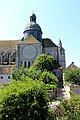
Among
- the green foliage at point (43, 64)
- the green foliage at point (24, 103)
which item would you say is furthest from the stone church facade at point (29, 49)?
the green foliage at point (24, 103)

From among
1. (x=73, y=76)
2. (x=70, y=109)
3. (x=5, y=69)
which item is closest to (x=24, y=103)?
(x=70, y=109)

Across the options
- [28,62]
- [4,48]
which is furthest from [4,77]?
[4,48]

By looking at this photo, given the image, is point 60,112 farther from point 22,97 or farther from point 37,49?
point 37,49

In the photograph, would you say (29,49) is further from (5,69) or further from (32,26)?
(32,26)

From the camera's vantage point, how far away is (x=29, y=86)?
21172 millimetres

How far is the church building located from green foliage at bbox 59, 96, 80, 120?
48007 millimetres

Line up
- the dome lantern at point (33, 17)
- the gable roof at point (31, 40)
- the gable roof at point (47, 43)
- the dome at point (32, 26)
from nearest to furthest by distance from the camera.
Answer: the gable roof at point (31, 40) < the dome at point (32, 26) < the gable roof at point (47, 43) < the dome lantern at point (33, 17)

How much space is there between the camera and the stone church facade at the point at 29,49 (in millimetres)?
68250

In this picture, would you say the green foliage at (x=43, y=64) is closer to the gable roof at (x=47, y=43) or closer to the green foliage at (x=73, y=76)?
the green foliage at (x=73, y=76)

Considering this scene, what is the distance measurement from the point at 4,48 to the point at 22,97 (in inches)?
2247

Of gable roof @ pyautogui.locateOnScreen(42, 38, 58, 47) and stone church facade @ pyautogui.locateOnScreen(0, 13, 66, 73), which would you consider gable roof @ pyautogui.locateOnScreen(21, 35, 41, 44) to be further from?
gable roof @ pyautogui.locateOnScreen(42, 38, 58, 47)

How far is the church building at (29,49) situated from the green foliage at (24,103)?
46.6 m

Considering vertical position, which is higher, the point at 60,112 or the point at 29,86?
the point at 29,86

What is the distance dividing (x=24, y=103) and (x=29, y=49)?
1916 inches
